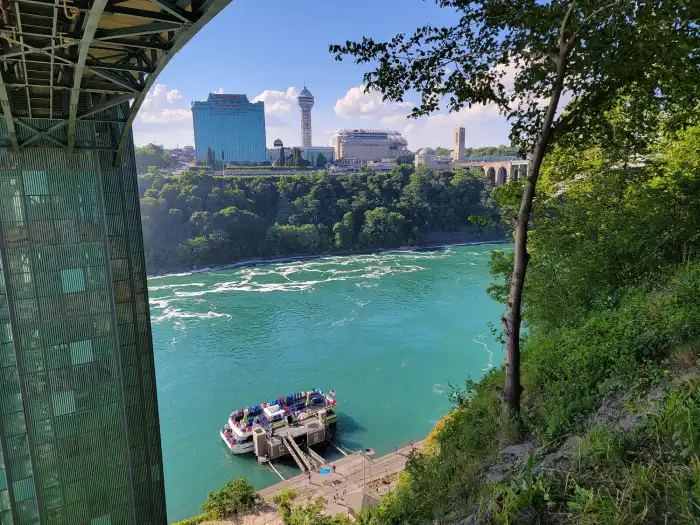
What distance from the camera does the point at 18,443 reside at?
7.38 m

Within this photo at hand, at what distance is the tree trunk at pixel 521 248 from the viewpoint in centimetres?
336

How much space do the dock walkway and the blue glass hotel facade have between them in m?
70.3

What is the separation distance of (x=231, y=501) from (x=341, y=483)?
9.61ft

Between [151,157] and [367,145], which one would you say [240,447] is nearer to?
[151,157]

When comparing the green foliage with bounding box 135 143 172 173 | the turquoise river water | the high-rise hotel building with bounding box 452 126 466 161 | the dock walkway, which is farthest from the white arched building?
the dock walkway

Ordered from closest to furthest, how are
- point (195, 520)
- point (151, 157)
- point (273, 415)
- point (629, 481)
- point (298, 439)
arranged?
point (629, 481) → point (195, 520) → point (273, 415) → point (298, 439) → point (151, 157)

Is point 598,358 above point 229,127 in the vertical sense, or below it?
below

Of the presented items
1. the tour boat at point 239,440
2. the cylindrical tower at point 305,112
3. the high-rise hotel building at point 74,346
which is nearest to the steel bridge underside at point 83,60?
the high-rise hotel building at point 74,346

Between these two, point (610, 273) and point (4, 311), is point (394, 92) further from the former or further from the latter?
point (4, 311)

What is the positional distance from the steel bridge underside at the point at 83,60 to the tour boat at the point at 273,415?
29.7 feet

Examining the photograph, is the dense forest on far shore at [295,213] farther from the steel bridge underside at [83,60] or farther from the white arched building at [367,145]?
the white arched building at [367,145]

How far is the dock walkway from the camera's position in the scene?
10.3 metres

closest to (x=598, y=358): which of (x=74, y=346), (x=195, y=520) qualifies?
(x=74, y=346)

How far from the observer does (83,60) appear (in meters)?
4.32
